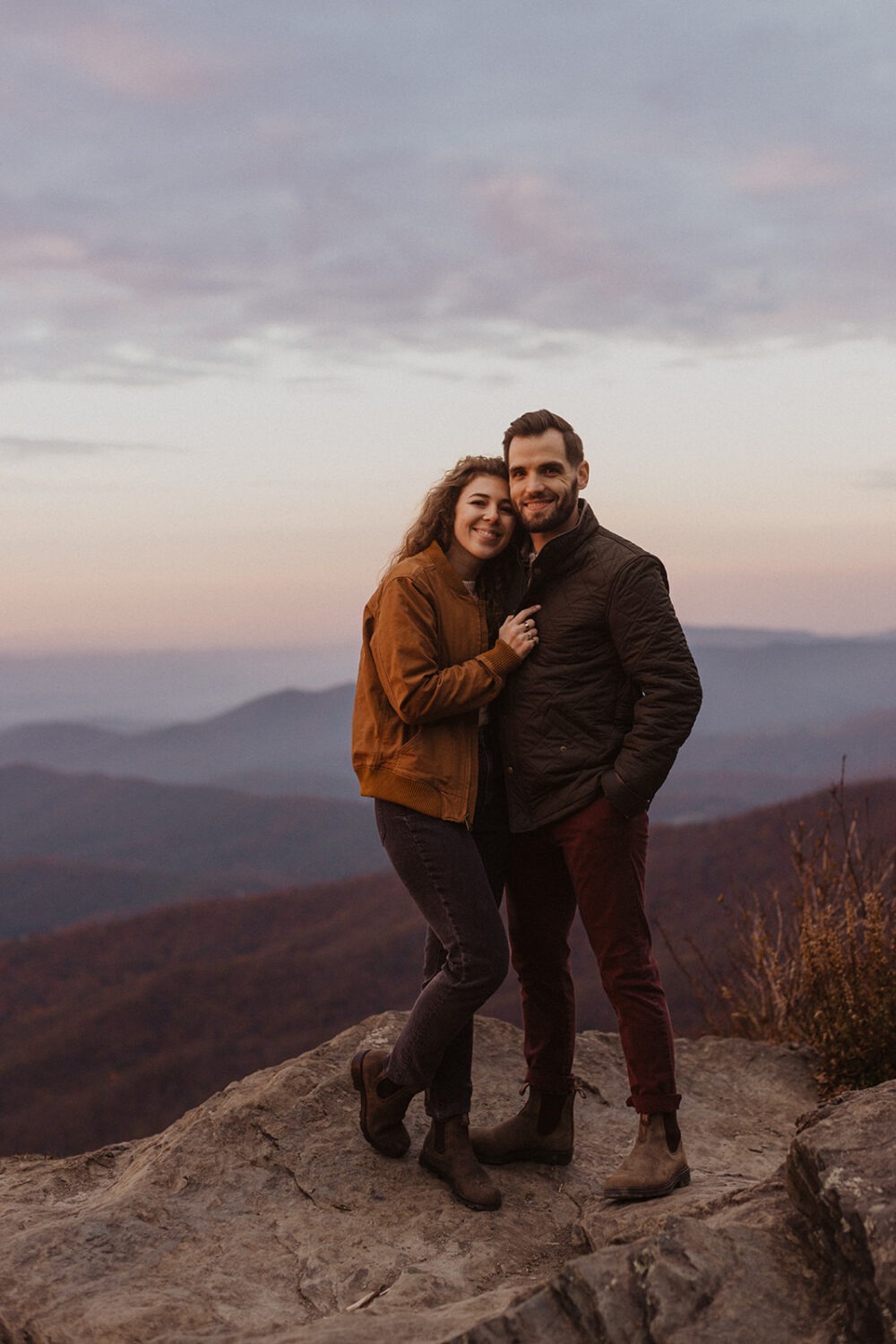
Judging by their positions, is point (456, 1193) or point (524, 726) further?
point (456, 1193)

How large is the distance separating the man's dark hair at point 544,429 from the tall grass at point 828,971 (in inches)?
94.9

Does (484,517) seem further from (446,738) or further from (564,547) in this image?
(446,738)

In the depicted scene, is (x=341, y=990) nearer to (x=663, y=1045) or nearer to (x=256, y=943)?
(x=256, y=943)

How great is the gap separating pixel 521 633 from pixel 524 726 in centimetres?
29

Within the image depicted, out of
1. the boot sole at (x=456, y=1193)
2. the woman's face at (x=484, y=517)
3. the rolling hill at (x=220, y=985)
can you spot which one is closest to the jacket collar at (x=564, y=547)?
the woman's face at (x=484, y=517)

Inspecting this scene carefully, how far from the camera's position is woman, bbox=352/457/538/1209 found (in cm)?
320

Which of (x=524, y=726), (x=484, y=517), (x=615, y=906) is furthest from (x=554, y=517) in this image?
(x=615, y=906)

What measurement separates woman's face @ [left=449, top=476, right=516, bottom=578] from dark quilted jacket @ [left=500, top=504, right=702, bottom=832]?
0.47ft

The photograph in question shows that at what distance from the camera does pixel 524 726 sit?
10.9ft

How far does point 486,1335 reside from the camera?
229cm

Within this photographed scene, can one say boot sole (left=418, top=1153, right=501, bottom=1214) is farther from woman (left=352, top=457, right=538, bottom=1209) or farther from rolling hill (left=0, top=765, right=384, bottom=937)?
rolling hill (left=0, top=765, right=384, bottom=937)

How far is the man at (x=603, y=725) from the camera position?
315cm

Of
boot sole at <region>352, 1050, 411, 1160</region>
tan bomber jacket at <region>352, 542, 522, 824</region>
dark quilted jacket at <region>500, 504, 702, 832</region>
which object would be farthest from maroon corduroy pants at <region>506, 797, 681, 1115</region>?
boot sole at <region>352, 1050, 411, 1160</region>

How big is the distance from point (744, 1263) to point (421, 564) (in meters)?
2.01
